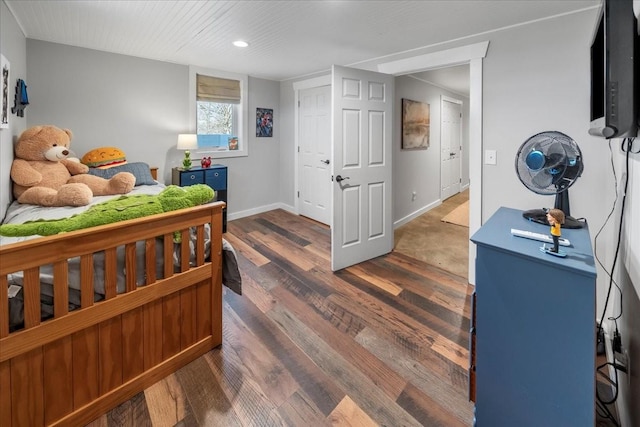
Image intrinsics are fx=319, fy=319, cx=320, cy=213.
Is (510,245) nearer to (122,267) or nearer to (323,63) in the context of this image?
(122,267)

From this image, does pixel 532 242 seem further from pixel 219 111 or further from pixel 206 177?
pixel 219 111

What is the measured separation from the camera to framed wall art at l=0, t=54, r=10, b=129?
2084 mm

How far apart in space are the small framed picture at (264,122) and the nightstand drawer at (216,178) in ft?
3.34

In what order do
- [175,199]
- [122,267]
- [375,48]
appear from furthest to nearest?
[375,48], [175,199], [122,267]

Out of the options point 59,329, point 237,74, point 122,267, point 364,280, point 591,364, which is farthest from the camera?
point 237,74

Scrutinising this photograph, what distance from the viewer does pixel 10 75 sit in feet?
7.89

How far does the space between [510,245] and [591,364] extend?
429 millimetres

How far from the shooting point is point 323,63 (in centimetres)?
386

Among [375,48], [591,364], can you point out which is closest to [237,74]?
[375,48]

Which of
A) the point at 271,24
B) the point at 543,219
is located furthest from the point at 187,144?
the point at 543,219

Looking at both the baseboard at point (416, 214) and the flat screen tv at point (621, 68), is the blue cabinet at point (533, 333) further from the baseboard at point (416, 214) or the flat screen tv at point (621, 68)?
the baseboard at point (416, 214)

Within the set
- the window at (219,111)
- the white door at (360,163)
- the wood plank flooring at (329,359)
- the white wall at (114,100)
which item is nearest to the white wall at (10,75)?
the white wall at (114,100)

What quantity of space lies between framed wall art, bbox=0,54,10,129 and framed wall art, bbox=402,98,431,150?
388cm

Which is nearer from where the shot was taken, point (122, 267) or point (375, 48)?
point (122, 267)
